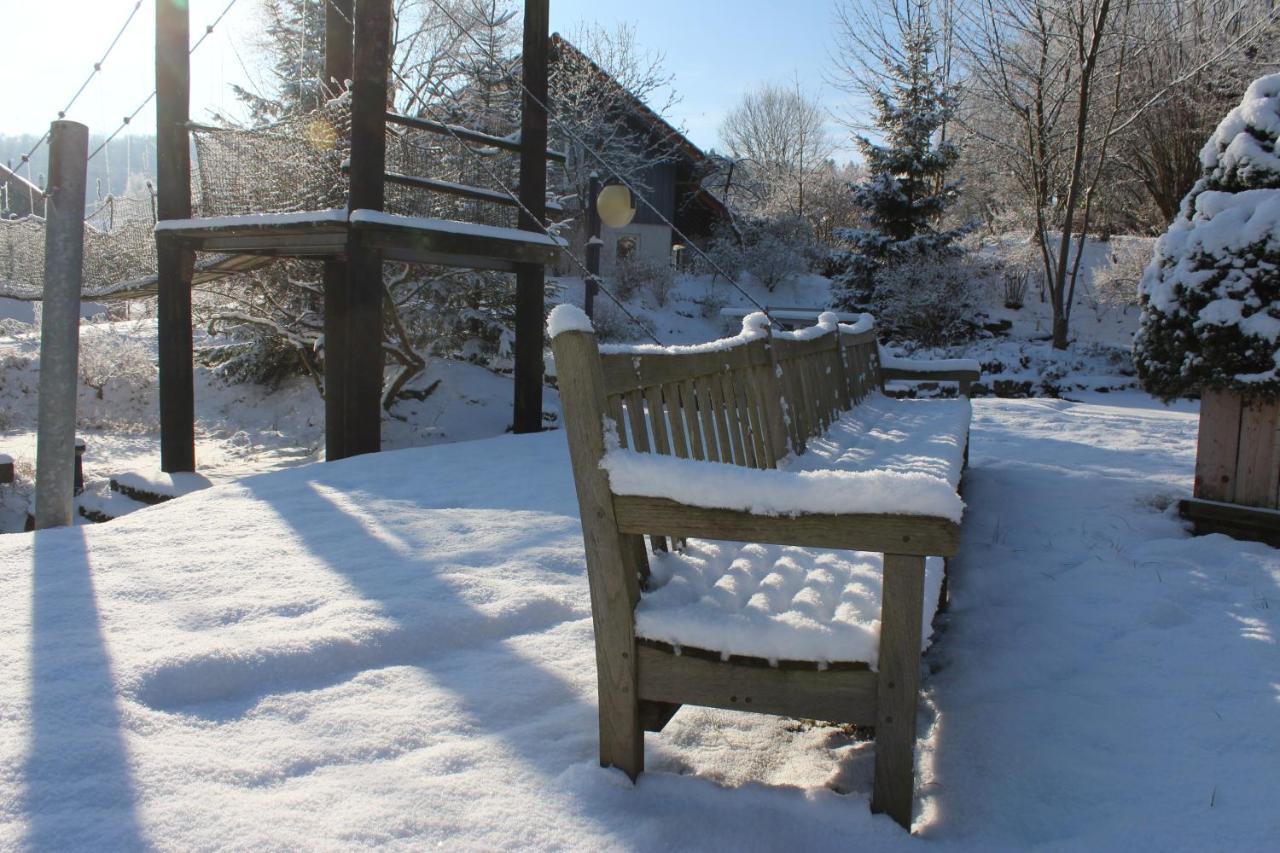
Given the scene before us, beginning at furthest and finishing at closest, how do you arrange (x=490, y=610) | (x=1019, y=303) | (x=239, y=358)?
(x=1019, y=303) < (x=239, y=358) < (x=490, y=610)

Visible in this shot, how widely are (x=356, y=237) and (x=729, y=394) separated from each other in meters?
3.64

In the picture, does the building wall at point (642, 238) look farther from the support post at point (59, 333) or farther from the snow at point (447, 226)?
the support post at point (59, 333)

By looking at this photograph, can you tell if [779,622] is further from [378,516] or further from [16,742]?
[378,516]

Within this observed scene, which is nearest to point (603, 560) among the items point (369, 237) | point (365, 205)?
point (369, 237)

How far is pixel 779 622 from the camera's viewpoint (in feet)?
5.77

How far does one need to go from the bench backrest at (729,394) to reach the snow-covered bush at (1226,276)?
5.26 feet

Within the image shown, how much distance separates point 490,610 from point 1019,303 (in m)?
15.7

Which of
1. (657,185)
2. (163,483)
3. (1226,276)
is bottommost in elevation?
(163,483)

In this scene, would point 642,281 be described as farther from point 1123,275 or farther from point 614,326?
point 1123,275

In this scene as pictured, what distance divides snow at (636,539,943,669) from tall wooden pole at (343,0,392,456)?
367 cm

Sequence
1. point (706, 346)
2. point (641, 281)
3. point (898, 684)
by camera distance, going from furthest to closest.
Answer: point (641, 281) < point (706, 346) < point (898, 684)

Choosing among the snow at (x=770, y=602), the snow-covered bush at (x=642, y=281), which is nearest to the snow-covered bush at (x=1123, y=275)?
the snow-covered bush at (x=642, y=281)

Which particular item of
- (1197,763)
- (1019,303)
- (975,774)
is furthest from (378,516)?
(1019,303)

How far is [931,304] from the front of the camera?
13.9 meters
